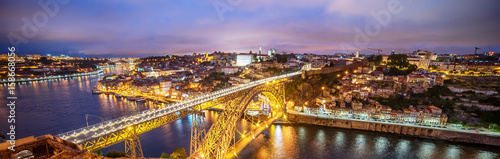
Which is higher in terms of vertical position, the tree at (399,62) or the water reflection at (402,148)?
the tree at (399,62)

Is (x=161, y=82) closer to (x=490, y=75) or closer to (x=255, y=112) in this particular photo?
(x=255, y=112)

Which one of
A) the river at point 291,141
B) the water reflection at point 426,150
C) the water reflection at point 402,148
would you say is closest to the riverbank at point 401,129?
the river at point 291,141

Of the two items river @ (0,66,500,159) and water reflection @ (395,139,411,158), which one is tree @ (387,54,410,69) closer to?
river @ (0,66,500,159)

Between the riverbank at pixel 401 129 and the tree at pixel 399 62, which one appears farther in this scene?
the tree at pixel 399 62

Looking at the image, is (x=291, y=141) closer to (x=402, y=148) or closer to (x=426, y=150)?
(x=402, y=148)

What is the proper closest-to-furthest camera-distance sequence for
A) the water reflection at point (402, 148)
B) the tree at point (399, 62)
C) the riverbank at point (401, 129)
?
the water reflection at point (402, 148) → the riverbank at point (401, 129) → the tree at point (399, 62)

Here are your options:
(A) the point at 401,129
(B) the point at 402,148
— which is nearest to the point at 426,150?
(B) the point at 402,148

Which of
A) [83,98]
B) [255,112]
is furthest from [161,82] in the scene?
[255,112]

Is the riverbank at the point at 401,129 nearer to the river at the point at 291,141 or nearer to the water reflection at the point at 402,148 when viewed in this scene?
the river at the point at 291,141
